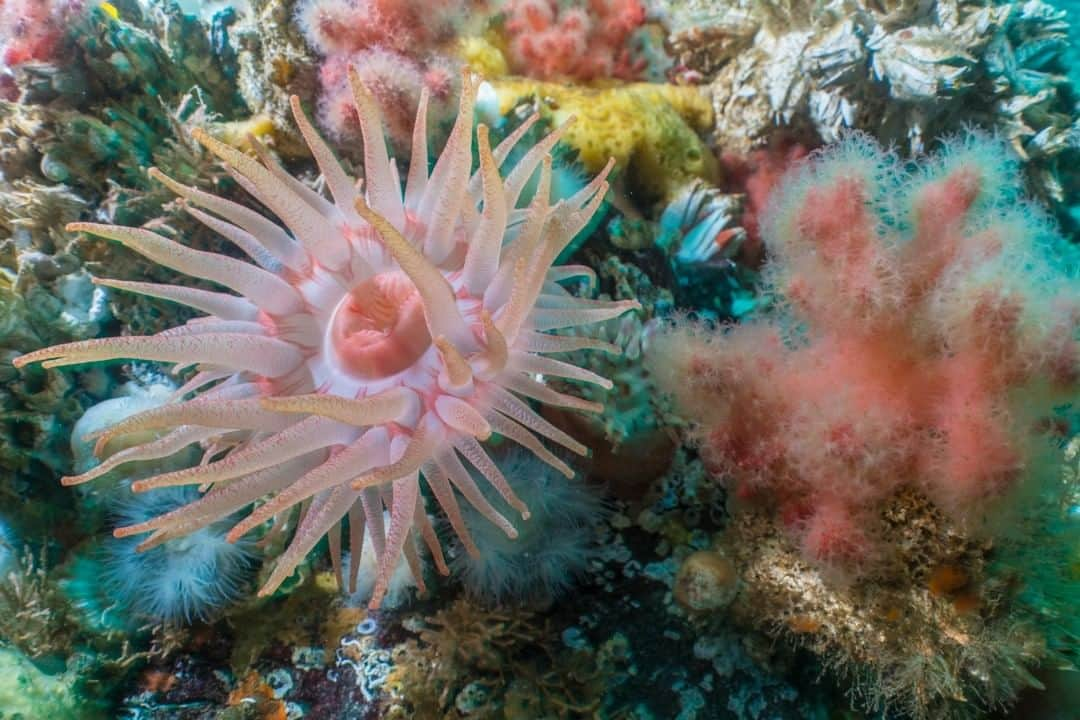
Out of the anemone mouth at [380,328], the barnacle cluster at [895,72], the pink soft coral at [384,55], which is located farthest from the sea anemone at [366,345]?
the barnacle cluster at [895,72]

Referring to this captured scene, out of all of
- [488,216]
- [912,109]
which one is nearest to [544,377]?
[488,216]

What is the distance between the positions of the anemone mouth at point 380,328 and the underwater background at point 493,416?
0.01 m

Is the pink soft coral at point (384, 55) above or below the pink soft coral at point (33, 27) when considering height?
below

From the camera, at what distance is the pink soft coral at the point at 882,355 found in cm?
212

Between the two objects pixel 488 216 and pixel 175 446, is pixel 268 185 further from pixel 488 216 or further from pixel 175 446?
pixel 175 446

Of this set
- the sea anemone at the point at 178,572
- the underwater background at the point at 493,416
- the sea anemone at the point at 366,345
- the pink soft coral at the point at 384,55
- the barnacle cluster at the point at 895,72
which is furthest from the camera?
the barnacle cluster at the point at 895,72

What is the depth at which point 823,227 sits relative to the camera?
256 centimetres

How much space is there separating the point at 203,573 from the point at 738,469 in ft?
7.45

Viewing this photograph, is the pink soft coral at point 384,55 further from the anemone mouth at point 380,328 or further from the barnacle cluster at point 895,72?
the barnacle cluster at point 895,72

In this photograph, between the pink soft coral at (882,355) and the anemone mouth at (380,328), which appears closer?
the pink soft coral at (882,355)

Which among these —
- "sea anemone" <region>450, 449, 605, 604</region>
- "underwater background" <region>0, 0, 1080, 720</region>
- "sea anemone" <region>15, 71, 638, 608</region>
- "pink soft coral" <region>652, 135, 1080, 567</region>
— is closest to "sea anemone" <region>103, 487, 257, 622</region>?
"underwater background" <region>0, 0, 1080, 720</region>

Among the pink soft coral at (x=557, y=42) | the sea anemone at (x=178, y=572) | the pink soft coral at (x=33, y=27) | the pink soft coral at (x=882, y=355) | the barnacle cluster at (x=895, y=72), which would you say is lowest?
the sea anemone at (x=178, y=572)

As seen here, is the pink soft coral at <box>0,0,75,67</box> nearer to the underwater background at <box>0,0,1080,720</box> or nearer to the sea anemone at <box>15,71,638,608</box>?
the underwater background at <box>0,0,1080,720</box>

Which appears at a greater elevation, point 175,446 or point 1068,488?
point 175,446
